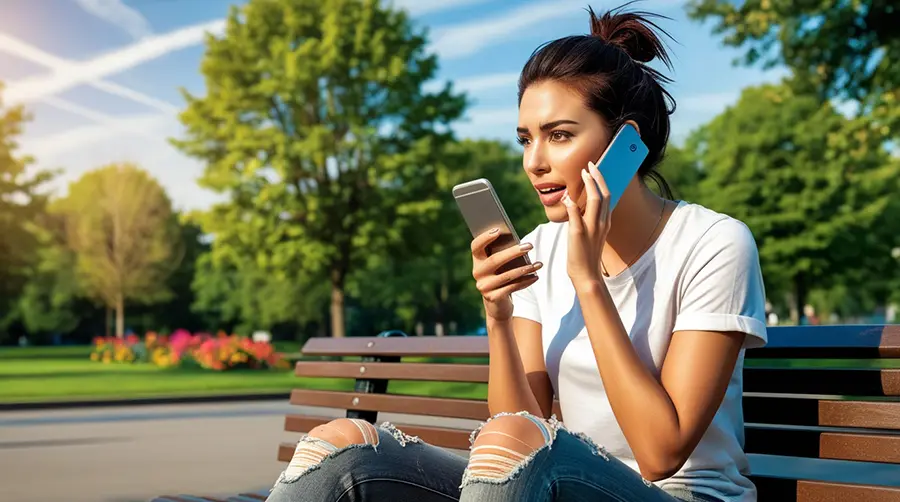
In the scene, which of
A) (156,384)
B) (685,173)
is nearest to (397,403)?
(156,384)

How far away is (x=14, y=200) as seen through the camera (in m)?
31.8

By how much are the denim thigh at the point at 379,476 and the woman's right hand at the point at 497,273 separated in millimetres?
436

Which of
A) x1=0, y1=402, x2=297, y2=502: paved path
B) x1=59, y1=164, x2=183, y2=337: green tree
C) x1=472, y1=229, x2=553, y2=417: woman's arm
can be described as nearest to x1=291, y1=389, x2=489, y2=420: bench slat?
x1=472, y1=229, x2=553, y2=417: woman's arm

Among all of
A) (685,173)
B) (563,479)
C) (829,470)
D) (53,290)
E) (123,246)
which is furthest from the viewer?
(53,290)

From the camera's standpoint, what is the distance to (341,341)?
4504 mm

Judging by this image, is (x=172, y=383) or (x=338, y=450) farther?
(x=172, y=383)

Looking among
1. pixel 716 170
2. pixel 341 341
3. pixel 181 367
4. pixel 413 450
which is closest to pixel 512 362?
pixel 413 450

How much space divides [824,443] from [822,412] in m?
0.08

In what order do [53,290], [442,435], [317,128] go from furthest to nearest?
[53,290]
[317,128]
[442,435]

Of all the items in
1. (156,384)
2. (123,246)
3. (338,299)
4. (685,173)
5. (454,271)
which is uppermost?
(685,173)

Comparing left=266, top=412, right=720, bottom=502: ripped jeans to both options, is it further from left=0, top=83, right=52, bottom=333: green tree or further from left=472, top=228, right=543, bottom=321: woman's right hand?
left=0, top=83, right=52, bottom=333: green tree

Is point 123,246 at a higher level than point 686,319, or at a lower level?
higher

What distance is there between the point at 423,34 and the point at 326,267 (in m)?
6.51

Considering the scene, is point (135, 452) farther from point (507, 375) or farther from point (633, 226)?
point (633, 226)
